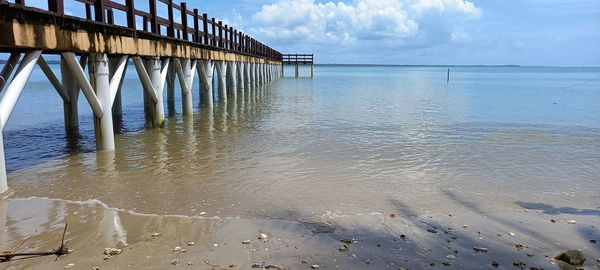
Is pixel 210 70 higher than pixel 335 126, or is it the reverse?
pixel 210 70

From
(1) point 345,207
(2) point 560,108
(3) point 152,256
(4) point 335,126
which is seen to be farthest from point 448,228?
(2) point 560,108

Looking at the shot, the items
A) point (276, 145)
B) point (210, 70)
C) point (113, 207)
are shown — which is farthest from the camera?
point (210, 70)

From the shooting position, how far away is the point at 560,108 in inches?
850

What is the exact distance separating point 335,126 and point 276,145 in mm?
4033

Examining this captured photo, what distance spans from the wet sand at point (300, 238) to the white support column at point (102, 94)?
10.2ft

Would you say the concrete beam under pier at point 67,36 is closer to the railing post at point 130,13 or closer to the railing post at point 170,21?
the railing post at point 130,13

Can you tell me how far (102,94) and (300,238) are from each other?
5820 mm

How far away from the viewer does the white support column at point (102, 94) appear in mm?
8305

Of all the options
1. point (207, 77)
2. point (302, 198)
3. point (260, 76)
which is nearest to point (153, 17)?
point (207, 77)

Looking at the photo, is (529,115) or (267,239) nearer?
(267,239)

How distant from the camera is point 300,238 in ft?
15.1

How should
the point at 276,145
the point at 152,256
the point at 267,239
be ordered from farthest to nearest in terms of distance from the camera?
the point at 276,145 → the point at 267,239 → the point at 152,256

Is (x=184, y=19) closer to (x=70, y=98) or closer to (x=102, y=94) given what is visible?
(x=70, y=98)

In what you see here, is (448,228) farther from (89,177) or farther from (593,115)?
(593,115)
